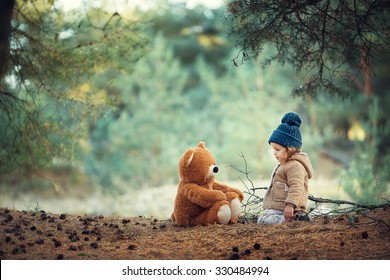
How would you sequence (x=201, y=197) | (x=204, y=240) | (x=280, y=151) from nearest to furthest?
(x=204, y=240) → (x=201, y=197) → (x=280, y=151)

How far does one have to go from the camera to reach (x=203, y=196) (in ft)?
14.1

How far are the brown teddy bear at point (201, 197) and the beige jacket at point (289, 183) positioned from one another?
31 cm

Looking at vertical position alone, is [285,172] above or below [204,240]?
above

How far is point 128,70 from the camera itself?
22.7 feet

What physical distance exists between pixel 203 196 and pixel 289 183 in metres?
0.73

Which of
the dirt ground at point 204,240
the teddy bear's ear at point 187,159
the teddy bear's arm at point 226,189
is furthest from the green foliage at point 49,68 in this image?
the teddy bear's arm at point 226,189

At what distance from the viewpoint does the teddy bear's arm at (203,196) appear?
430 cm

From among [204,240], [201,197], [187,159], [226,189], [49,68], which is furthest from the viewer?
[49,68]

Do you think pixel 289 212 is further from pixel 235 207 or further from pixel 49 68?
pixel 49 68

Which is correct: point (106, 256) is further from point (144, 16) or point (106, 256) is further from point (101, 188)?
point (101, 188)

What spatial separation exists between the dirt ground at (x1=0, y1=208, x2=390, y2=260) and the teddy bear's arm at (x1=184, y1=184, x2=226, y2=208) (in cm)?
20

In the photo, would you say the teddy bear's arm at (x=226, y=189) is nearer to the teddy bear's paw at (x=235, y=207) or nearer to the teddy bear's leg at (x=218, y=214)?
the teddy bear's paw at (x=235, y=207)

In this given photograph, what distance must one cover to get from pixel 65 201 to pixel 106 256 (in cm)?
1136

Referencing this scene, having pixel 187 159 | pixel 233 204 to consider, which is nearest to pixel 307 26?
pixel 187 159
